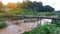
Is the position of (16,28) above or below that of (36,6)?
below

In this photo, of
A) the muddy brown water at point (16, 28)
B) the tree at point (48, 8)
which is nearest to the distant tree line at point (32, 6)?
the tree at point (48, 8)

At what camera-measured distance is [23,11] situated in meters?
2.74

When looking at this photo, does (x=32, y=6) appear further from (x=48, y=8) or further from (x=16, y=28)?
(x=16, y=28)

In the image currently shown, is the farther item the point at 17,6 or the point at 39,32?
the point at 17,6

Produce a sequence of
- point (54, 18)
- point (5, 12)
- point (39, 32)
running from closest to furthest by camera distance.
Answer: point (39, 32) < point (54, 18) < point (5, 12)

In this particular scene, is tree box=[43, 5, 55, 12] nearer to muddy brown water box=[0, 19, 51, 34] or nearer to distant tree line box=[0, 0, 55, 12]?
distant tree line box=[0, 0, 55, 12]

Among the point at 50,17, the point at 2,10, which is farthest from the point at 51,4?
the point at 2,10

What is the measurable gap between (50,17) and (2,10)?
80cm

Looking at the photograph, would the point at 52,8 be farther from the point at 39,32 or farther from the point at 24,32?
the point at 39,32

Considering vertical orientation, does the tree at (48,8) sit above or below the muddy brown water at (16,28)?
above

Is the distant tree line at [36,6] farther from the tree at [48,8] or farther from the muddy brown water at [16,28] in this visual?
the muddy brown water at [16,28]

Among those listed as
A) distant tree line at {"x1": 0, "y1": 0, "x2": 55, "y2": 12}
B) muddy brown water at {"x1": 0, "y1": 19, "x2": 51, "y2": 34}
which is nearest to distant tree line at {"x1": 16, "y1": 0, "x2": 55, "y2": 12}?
distant tree line at {"x1": 0, "y1": 0, "x2": 55, "y2": 12}

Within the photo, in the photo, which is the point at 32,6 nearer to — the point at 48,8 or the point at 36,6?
the point at 36,6

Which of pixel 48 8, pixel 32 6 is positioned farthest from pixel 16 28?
pixel 48 8
